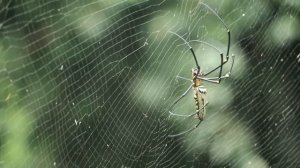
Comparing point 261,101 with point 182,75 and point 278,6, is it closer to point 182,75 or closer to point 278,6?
point 278,6

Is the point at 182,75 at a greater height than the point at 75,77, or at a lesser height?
greater

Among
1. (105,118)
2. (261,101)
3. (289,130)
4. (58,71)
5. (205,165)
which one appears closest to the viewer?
(58,71)

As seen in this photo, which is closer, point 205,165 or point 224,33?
point 224,33

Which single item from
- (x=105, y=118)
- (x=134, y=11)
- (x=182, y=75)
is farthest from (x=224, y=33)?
(x=105, y=118)

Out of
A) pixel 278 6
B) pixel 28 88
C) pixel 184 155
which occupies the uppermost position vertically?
pixel 278 6

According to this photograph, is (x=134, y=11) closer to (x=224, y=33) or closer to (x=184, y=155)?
(x=224, y=33)

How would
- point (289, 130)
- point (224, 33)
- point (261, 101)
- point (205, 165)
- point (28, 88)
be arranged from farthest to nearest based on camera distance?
point (289, 130) < point (261, 101) < point (205, 165) < point (224, 33) < point (28, 88)
